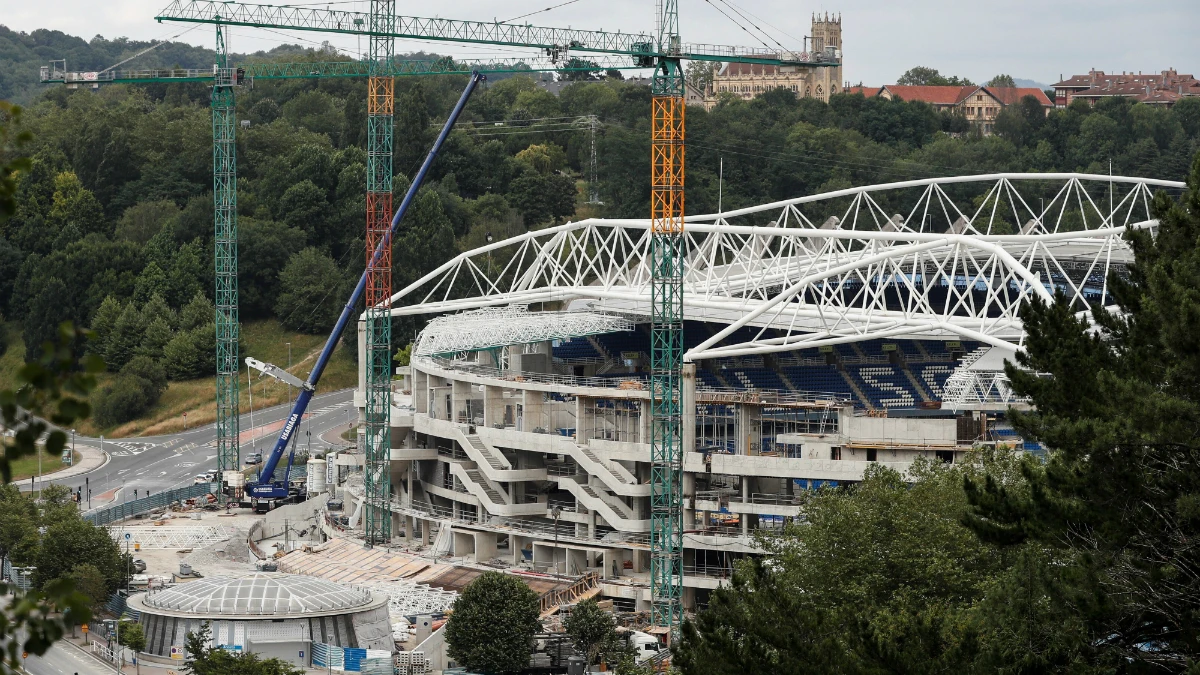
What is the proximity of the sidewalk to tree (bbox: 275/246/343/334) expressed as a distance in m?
26.3

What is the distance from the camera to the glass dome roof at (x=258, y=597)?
80.4 meters

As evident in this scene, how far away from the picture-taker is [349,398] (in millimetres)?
164625

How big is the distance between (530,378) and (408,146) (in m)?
89.6

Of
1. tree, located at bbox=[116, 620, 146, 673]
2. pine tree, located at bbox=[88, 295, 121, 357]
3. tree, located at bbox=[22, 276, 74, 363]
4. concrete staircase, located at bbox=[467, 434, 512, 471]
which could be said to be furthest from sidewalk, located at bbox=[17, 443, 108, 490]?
tree, located at bbox=[116, 620, 146, 673]

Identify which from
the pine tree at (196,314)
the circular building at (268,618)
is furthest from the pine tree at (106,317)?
the circular building at (268,618)

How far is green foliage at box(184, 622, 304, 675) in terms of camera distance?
6988 cm

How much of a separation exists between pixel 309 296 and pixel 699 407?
81.9 m

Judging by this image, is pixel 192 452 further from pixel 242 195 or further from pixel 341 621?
pixel 341 621

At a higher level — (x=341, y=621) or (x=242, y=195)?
(x=242, y=195)

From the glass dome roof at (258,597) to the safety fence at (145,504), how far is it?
33624mm

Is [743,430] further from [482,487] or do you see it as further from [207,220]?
[207,220]

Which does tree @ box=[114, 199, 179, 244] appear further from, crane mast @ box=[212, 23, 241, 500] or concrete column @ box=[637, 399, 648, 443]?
concrete column @ box=[637, 399, 648, 443]

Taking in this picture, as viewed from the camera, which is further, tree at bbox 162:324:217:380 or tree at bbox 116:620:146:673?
tree at bbox 162:324:217:380

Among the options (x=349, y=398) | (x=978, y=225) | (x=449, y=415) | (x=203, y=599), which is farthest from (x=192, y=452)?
(x=978, y=225)
